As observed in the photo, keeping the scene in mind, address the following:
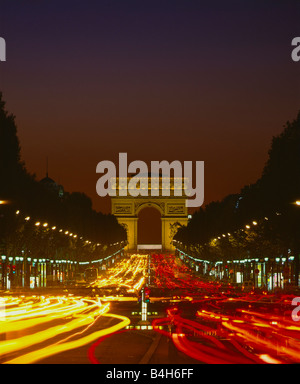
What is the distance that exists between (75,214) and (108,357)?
12887cm

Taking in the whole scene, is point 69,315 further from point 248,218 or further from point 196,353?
point 248,218

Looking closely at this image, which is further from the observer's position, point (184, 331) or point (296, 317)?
point (296, 317)

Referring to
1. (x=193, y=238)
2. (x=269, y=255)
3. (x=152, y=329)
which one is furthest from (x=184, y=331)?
(x=193, y=238)

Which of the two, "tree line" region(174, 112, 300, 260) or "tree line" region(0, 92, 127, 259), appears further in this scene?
"tree line" region(0, 92, 127, 259)

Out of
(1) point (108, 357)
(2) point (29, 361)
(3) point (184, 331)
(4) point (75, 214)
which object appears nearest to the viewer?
(2) point (29, 361)

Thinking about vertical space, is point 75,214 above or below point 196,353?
above

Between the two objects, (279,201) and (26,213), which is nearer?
(279,201)

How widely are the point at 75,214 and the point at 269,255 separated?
190 ft

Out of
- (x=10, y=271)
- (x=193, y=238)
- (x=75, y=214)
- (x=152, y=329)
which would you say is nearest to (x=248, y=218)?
(x=10, y=271)

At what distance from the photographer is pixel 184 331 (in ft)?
89.5

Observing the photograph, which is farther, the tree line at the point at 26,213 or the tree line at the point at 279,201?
the tree line at the point at 26,213

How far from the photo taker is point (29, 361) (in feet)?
60.0

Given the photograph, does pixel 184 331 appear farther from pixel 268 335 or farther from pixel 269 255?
pixel 269 255
